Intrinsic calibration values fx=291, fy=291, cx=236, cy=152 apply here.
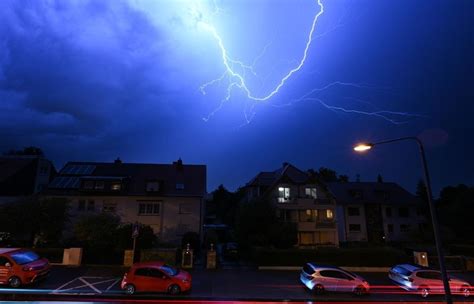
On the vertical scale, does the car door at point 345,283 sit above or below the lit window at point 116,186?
below

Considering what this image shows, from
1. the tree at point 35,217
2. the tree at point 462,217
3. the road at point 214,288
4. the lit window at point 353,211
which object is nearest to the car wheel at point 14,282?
Answer: the road at point 214,288

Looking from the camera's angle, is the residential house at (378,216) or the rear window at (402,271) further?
the residential house at (378,216)

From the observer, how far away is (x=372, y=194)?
4394 cm

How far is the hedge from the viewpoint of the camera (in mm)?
23734

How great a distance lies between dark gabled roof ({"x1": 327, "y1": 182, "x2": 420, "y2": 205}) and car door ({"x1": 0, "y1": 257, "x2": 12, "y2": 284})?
124 ft

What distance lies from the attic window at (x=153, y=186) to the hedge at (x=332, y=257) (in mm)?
14938

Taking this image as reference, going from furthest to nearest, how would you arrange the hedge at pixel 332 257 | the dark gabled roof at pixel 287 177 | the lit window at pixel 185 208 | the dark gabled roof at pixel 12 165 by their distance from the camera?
the dark gabled roof at pixel 12 165 < the dark gabled roof at pixel 287 177 < the lit window at pixel 185 208 < the hedge at pixel 332 257

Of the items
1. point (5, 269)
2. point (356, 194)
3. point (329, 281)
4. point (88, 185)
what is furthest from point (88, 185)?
point (356, 194)

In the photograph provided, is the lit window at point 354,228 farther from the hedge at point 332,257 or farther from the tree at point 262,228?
the hedge at point 332,257

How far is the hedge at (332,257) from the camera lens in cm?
2373

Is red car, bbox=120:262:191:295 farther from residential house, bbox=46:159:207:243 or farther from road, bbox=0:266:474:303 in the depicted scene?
residential house, bbox=46:159:207:243

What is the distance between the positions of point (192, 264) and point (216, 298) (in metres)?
8.22

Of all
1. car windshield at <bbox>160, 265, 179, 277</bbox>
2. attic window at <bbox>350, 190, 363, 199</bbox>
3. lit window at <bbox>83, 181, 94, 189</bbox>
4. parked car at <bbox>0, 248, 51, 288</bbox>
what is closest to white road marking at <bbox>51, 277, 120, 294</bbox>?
parked car at <bbox>0, 248, 51, 288</bbox>

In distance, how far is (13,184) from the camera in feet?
121
